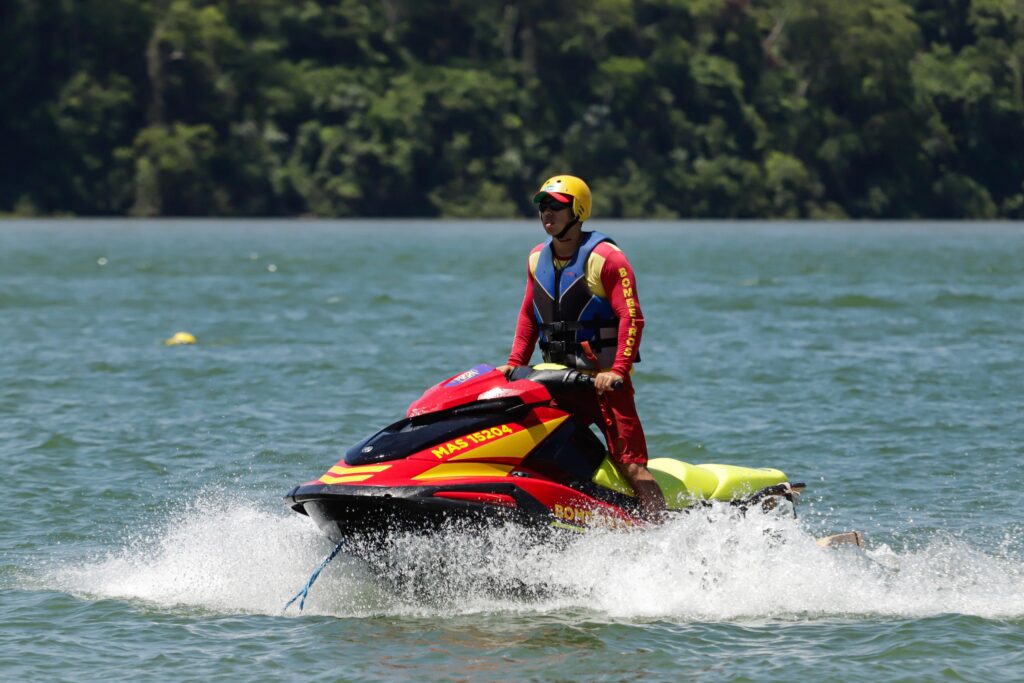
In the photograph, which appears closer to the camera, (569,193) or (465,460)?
(465,460)

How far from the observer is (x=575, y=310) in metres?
8.27

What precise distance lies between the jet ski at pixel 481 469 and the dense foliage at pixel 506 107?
70825 millimetres

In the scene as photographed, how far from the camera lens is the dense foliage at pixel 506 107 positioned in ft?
258

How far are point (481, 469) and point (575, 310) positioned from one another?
947mm

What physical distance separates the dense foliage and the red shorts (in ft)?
232

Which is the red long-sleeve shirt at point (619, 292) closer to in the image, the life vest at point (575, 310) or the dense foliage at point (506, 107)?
the life vest at point (575, 310)

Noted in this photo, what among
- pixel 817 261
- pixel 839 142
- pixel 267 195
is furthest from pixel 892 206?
pixel 817 261

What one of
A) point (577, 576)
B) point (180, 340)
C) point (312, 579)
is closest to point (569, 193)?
point (577, 576)

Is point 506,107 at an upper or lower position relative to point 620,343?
upper

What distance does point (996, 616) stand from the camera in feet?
27.7

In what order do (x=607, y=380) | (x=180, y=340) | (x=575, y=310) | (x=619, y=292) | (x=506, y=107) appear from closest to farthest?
(x=607, y=380) < (x=619, y=292) < (x=575, y=310) < (x=180, y=340) < (x=506, y=107)

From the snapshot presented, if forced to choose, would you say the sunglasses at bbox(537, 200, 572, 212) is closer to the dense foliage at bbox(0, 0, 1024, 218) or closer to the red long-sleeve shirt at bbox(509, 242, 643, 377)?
the red long-sleeve shirt at bbox(509, 242, 643, 377)

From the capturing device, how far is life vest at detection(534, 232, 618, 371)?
8211 millimetres

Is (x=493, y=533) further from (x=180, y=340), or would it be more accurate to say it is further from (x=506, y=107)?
(x=506, y=107)
